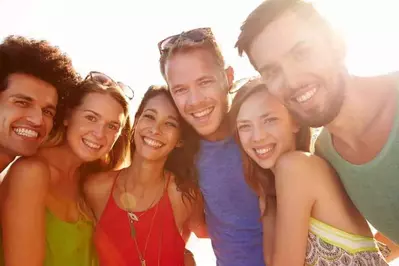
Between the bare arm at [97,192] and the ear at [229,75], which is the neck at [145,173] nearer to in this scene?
the bare arm at [97,192]

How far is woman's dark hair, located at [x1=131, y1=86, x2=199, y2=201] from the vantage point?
4.81 meters

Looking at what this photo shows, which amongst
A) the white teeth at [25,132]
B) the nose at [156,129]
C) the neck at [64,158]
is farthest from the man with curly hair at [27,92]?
the nose at [156,129]

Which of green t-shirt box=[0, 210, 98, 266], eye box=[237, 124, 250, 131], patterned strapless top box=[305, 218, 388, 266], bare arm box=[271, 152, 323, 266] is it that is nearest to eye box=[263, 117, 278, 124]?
eye box=[237, 124, 250, 131]

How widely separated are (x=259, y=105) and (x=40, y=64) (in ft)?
7.81

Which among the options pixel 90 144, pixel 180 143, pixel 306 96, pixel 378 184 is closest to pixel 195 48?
pixel 180 143

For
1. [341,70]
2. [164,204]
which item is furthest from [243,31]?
[164,204]

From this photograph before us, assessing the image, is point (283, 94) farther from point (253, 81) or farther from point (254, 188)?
point (254, 188)

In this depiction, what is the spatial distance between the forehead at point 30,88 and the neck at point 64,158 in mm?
A: 637

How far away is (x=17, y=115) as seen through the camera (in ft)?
13.1

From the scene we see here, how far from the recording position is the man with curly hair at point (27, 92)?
4004 mm

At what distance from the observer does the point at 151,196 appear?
481cm

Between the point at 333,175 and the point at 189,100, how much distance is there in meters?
1.83

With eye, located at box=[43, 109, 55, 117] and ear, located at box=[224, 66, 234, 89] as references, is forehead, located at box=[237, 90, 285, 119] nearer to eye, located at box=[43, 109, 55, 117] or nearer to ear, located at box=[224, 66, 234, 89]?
ear, located at box=[224, 66, 234, 89]

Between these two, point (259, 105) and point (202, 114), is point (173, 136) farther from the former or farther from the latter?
point (259, 105)
